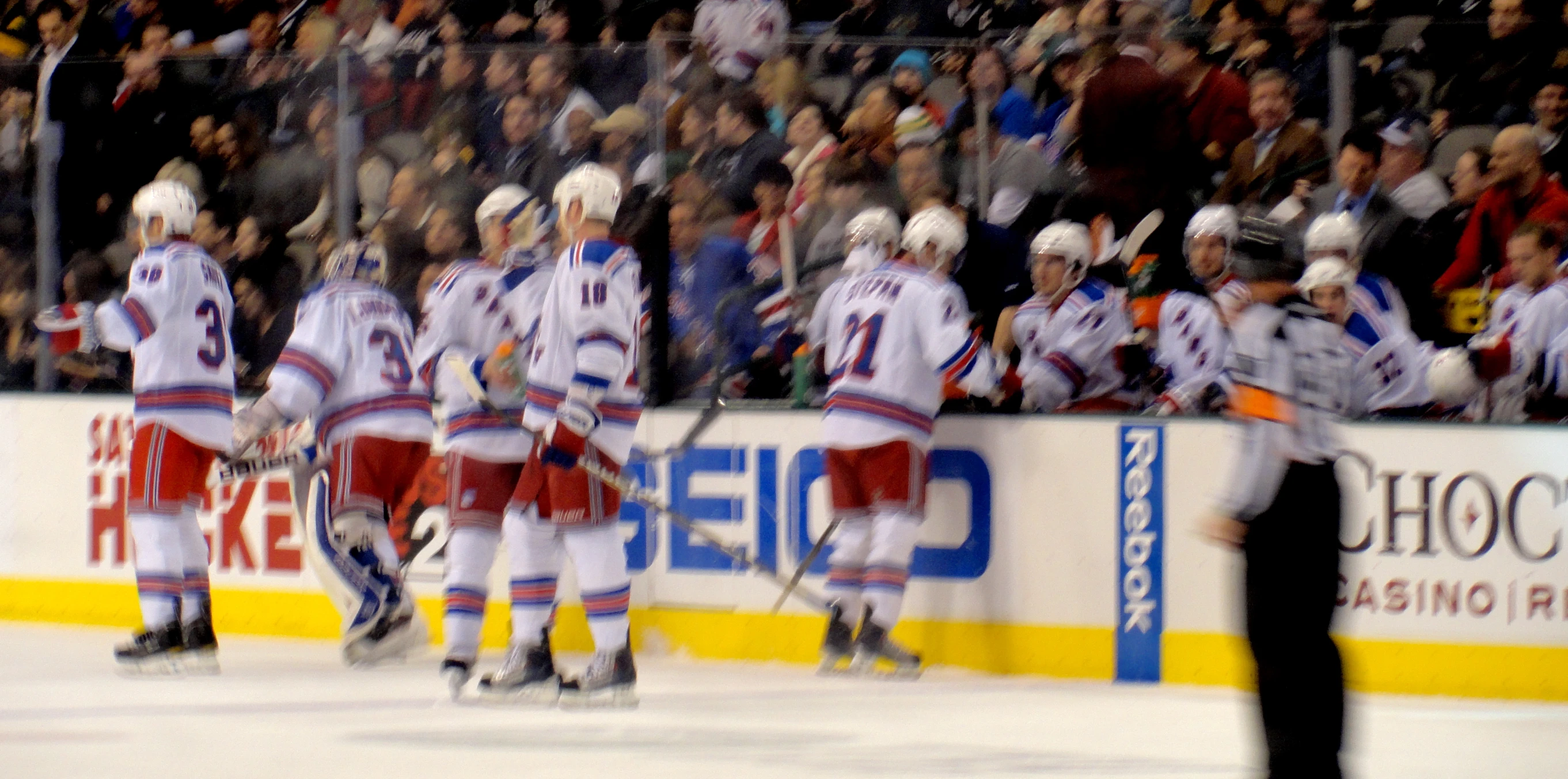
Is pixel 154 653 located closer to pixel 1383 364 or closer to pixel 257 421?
pixel 257 421

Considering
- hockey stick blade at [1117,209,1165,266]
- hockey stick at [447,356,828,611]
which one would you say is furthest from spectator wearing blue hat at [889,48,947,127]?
hockey stick at [447,356,828,611]

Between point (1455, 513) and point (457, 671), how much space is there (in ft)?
9.77

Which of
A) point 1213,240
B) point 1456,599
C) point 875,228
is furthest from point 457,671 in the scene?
point 1456,599

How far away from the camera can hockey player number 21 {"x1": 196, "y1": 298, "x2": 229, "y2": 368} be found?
22.3 feet

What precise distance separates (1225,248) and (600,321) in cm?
224

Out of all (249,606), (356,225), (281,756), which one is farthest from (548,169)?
(281,756)

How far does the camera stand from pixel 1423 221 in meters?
6.65

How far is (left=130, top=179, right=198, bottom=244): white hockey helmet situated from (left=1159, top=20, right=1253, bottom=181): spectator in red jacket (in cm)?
325

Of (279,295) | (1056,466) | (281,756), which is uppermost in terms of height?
(279,295)

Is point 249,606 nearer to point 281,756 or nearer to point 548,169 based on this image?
point 548,169

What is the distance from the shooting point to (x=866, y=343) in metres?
6.68

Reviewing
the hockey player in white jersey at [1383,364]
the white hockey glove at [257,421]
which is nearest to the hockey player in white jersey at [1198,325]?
the hockey player in white jersey at [1383,364]

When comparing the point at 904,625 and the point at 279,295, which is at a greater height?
the point at 279,295

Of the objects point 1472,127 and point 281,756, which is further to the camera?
point 1472,127
